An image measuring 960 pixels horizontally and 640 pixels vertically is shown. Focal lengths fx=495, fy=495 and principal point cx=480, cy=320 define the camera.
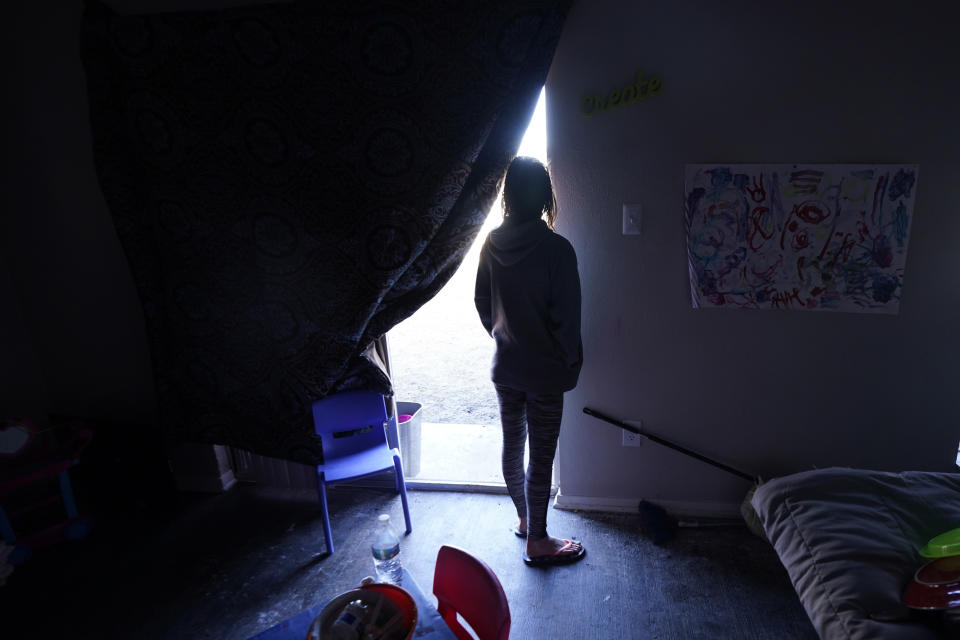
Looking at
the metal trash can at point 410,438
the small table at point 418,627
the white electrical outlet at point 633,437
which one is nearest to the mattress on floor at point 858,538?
the white electrical outlet at point 633,437

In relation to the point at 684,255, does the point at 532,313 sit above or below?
below

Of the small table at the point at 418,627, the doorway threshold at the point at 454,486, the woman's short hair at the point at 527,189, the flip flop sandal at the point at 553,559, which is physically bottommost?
the flip flop sandal at the point at 553,559

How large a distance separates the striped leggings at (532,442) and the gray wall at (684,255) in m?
0.34

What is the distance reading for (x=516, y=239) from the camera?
1656mm

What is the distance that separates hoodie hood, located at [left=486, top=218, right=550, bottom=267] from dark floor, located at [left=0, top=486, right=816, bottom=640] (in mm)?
1218

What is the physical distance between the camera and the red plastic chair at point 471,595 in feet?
3.30

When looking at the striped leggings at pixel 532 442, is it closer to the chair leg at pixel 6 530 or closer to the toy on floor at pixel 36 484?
the toy on floor at pixel 36 484

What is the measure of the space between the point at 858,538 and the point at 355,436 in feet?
6.00

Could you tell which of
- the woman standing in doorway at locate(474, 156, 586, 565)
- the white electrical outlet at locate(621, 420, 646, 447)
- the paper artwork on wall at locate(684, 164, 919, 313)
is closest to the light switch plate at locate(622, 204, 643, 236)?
the paper artwork on wall at locate(684, 164, 919, 313)

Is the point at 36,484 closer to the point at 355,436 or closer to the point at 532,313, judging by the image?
the point at 355,436

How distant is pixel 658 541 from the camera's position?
2035mm

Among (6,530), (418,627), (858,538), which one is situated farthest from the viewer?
(6,530)

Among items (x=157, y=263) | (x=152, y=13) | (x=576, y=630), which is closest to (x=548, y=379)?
(x=576, y=630)

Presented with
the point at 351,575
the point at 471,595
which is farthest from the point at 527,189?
the point at 351,575
